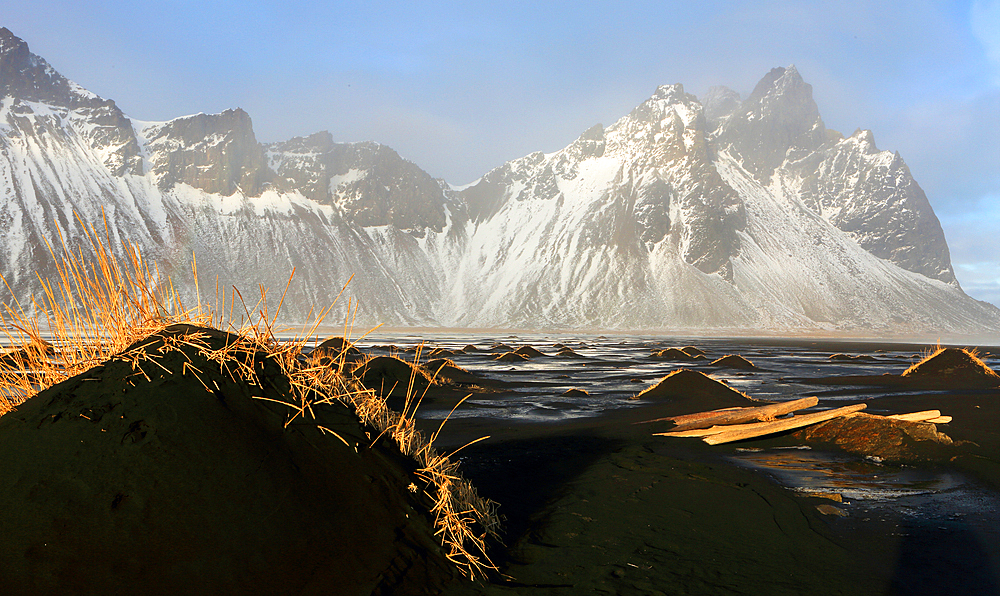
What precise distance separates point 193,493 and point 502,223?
123 metres

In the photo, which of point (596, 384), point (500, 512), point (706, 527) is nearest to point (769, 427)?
point (706, 527)

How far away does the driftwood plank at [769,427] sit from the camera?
32.2 feet

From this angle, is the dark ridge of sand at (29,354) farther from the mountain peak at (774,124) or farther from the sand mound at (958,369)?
the mountain peak at (774,124)

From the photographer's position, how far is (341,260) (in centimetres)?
10456

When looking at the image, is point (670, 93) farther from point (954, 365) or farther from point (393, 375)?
point (393, 375)

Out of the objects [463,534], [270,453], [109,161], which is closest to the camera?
[270,453]

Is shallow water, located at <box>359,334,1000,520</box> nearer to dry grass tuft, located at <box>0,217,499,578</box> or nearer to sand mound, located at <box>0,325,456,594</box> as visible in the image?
dry grass tuft, located at <box>0,217,499,578</box>

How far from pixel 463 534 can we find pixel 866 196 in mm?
163121

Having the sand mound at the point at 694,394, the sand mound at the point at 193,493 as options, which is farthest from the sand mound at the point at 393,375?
the sand mound at the point at 193,493

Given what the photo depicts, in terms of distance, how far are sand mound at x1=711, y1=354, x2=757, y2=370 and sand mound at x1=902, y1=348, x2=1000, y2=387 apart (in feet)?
28.6

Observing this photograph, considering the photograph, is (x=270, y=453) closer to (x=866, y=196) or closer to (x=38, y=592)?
(x=38, y=592)

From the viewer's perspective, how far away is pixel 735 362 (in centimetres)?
3064

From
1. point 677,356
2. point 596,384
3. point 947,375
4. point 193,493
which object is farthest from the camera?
point 677,356

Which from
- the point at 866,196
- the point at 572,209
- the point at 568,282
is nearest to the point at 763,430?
the point at 568,282
